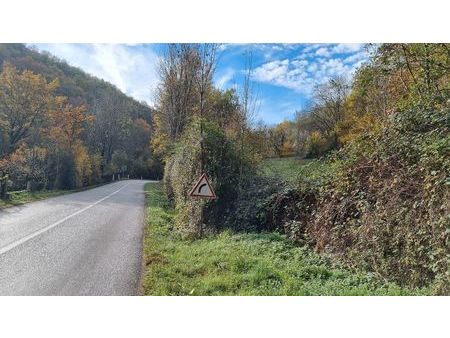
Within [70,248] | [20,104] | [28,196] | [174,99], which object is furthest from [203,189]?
[28,196]

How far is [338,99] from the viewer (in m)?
13.5

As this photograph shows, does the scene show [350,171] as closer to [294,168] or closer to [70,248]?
[294,168]

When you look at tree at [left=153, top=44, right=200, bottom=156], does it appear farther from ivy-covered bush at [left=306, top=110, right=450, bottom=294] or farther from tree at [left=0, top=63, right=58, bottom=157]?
ivy-covered bush at [left=306, top=110, right=450, bottom=294]

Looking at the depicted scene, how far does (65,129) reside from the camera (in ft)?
32.9

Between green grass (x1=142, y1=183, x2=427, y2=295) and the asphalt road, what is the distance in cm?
39

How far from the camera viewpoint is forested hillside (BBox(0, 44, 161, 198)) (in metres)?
8.05

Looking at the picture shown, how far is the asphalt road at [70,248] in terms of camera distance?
4.51 metres

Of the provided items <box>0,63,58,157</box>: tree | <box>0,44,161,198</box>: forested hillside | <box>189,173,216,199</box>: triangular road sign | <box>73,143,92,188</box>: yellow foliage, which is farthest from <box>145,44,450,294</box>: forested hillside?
<box>0,63,58,157</box>: tree

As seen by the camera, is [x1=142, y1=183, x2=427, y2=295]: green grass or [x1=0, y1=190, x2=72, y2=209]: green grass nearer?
[x1=142, y1=183, x2=427, y2=295]: green grass

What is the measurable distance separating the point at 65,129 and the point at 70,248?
4.91m

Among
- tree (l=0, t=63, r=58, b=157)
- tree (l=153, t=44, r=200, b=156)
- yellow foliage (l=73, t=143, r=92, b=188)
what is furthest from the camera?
tree (l=153, t=44, r=200, b=156)
